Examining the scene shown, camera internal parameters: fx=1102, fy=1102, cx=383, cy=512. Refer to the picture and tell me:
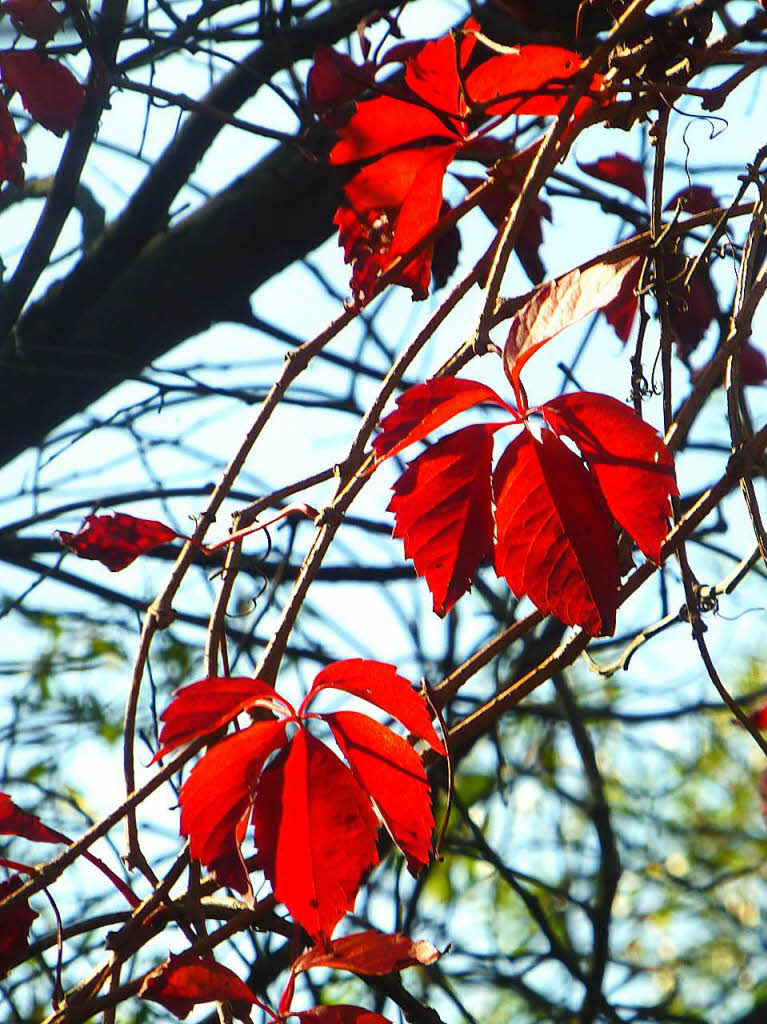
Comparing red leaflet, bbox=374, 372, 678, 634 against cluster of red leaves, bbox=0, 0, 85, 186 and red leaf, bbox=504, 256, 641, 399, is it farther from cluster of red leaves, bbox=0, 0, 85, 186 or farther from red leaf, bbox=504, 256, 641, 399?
cluster of red leaves, bbox=0, 0, 85, 186

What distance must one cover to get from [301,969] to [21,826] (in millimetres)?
224

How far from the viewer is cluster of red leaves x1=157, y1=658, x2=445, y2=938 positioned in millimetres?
733

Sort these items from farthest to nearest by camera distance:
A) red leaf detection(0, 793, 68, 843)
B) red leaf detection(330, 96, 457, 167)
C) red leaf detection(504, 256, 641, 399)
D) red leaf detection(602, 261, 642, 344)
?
red leaf detection(602, 261, 642, 344), red leaf detection(330, 96, 457, 167), red leaf detection(0, 793, 68, 843), red leaf detection(504, 256, 641, 399)

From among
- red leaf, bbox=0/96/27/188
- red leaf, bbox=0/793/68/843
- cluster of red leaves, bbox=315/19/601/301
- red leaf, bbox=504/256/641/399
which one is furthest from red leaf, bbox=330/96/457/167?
red leaf, bbox=0/793/68/843

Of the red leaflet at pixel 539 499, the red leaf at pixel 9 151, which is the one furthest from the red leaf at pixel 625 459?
the red leaf at pixel 9 151

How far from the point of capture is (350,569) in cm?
159

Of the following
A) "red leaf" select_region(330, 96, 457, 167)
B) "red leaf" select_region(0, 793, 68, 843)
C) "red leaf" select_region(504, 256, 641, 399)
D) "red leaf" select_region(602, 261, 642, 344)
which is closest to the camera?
"red leaf" select_region(504, 256, 641, 399)

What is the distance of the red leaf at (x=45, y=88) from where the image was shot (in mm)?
1180

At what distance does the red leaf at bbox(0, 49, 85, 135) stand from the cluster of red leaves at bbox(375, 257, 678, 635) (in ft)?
2.22

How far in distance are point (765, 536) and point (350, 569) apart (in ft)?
2.77

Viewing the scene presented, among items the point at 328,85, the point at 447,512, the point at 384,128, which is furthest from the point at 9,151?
the point at 447,512

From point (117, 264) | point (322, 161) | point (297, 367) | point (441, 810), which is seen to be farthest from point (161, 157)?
point (441, 810)

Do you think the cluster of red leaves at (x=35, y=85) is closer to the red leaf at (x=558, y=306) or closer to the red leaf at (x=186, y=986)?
the red leaf at (x=558, y=306)

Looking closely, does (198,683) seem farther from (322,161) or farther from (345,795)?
(322,161)
